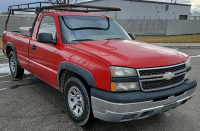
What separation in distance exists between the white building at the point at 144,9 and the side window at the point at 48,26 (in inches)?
1152

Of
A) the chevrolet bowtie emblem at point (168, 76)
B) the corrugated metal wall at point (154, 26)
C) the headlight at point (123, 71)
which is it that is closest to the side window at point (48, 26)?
the headlight at point (123, 71)

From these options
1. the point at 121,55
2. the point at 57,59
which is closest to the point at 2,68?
the point at 57,59

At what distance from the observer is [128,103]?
2607 mm

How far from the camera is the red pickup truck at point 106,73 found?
106 inches

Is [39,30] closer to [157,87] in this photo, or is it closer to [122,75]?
[122,75]

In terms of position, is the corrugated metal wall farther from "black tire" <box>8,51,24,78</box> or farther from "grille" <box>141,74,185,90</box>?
"grille" <box>141,74,185,90</box>

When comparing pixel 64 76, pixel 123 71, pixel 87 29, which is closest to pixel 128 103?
pixel 123 71

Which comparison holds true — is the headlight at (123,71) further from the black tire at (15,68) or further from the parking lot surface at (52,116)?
the black tire at (15,68)

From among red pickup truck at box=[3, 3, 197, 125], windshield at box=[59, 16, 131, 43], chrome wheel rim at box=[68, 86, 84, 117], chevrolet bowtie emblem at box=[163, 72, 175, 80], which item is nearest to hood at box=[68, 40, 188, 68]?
red pickup truck at box=[3, 3, 197, 125]

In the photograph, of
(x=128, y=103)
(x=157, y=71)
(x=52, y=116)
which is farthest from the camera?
(x=52, y=116)

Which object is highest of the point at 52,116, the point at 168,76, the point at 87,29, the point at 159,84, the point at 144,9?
the point at 144,9

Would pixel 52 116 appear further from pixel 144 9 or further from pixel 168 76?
pixel 144 9

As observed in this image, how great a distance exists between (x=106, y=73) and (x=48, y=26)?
7.11ft

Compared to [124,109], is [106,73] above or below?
above
